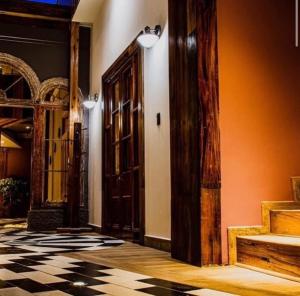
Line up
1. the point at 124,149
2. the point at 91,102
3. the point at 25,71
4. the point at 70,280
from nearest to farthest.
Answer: the point at 70,280 → the point at 124,149 → the point at 91,102 → the point at 25,71

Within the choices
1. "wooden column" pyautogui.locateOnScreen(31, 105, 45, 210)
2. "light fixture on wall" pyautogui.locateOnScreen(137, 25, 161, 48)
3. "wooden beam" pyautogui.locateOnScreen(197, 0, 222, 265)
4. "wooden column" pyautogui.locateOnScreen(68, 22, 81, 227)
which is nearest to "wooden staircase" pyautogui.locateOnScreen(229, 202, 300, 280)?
"wooden beam" pyautogui.locateOnScreen(197, 0, 222, 265)

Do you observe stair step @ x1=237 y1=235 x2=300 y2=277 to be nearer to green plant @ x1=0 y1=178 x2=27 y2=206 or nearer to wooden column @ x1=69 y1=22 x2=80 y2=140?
wooden column @ x1=69 y1=22 x2=80 y2=140

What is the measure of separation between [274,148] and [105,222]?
3.45 meters

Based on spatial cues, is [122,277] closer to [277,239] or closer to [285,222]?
[277,239]

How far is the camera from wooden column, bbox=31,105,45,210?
7254 mm

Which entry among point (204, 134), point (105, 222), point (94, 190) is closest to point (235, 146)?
point (204, 134)

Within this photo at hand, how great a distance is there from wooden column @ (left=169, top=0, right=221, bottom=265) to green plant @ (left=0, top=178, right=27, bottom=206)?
9.93 meters

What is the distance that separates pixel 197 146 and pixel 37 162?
4.78m

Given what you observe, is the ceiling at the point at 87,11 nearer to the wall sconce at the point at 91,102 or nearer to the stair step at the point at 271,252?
the wall sconce at the point at 91,102

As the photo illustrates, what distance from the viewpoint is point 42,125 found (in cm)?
739

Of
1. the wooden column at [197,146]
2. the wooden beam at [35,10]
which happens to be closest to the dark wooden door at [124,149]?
the wooden column at [197,146]

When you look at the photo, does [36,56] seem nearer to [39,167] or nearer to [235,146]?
[39,167]

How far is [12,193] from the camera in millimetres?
12641

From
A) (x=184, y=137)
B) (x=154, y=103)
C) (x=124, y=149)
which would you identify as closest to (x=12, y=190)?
(x=124, y=149)
